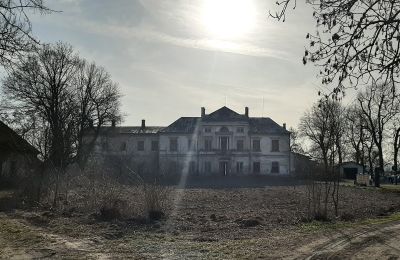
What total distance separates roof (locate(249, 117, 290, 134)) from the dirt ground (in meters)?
51.7

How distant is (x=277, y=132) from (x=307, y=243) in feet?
192

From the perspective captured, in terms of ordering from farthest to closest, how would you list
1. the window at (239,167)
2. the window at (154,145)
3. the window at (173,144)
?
the window at (154,145) → the window at (173,144) → the window at (239,167)

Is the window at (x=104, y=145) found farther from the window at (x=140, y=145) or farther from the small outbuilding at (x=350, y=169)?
the small outbuilding at (x=350, y=169)

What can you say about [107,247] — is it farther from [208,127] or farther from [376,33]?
[208,127]

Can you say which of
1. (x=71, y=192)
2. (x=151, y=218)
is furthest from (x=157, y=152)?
(x=151, y=218)

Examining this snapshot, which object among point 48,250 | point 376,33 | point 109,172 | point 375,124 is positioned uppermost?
point 375,124

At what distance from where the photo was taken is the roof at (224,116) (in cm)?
6781

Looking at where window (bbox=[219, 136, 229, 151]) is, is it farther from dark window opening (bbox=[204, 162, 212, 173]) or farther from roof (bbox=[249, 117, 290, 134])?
roof (bbox=[249, 117, 290, 134])

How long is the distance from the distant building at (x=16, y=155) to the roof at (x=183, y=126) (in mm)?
37201

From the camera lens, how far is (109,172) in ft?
66.4

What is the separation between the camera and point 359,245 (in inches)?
407

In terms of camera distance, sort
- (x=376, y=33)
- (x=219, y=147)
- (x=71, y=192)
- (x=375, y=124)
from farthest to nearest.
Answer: (x=219, y=147) → (x=375, y=124) → (x=71, y=192) → (x=376, y=33)

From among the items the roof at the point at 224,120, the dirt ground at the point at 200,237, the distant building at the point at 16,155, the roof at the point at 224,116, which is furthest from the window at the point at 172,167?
the dirt ground at the point at 200,237

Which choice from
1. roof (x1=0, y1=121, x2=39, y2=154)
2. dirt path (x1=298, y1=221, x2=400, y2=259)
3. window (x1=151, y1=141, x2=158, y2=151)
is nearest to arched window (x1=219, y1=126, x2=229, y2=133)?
window (x1=151, y1=141, x2=158, y2=151)
